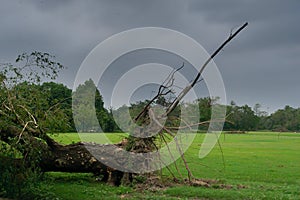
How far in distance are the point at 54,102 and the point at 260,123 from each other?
69.0 m

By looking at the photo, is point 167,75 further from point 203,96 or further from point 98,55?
point 98,55

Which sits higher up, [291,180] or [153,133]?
[153,133]

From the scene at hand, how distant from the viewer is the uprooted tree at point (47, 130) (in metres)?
9.21

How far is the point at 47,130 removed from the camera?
1013cm

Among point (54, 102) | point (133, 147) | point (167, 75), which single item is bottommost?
point (133, 147)

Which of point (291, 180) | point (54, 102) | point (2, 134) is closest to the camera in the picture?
point (2, 134)

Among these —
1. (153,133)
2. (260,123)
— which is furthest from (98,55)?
(260,123)

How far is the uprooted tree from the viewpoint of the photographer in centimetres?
921

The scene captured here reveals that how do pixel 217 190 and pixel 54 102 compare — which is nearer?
pixel 217 190

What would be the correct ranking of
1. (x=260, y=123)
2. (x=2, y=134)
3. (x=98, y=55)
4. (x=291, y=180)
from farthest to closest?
(x=260, y=123) < (x=291, y=180) < (x=98, y=55) < (x=2, y=134)

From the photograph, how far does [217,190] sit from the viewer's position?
34.0 feet

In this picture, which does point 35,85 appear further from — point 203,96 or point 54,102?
point 203,96

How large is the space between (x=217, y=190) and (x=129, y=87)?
389cm

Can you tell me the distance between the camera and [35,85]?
410 inches
